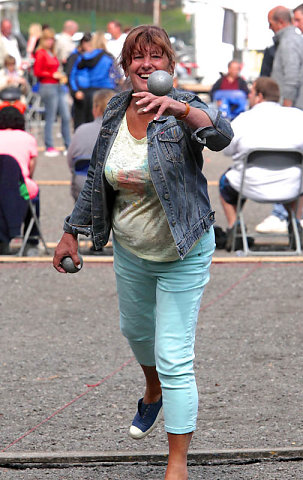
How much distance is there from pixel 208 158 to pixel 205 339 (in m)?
9.74

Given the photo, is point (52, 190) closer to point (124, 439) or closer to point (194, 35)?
point (124, 439)

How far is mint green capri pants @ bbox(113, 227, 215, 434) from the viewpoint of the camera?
11.8 feet

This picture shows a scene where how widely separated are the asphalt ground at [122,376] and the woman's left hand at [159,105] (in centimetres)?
144

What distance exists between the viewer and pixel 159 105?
3.23 meters

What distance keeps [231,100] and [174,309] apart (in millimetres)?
14892

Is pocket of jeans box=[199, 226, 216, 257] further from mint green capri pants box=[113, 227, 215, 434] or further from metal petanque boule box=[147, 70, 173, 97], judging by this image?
metal petanque boule box=[147, 70, 173, 97]

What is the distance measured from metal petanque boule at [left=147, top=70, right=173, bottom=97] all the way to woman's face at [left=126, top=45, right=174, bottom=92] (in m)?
0.28

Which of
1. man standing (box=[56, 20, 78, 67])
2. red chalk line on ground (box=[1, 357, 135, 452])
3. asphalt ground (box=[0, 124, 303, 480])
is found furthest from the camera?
man standing (box=[56, 20, 78, 67])

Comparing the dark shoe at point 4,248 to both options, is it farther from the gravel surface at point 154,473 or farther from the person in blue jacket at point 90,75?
the person in blue jacket at point 90,75

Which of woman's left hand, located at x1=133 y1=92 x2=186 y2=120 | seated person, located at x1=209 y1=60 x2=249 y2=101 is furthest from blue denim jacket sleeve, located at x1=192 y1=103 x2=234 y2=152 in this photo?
seated person, located at x1=209 y1=60 x2=249 y2=101

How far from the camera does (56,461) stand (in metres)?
3.99

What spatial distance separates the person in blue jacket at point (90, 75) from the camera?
539 inches

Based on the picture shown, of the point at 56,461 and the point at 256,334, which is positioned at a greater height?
the point at 56,461

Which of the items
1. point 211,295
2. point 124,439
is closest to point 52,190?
point 211,295
